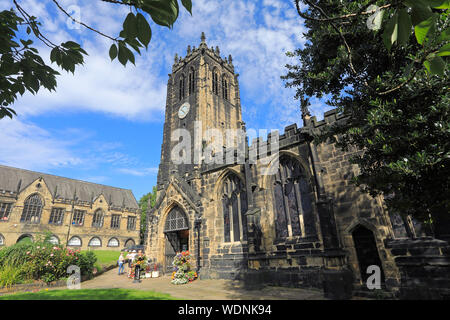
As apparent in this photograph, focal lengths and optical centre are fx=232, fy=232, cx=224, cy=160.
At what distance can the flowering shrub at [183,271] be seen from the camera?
13.5m

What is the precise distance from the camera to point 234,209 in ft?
51.6

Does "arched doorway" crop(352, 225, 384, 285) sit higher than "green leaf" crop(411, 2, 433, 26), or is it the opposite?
"green leaf" crop(411, 2, 433, 26)

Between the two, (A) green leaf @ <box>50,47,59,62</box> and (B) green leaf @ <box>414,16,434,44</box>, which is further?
(A) green leaf @ <box>50,47,59,62</box>

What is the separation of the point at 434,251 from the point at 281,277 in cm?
630

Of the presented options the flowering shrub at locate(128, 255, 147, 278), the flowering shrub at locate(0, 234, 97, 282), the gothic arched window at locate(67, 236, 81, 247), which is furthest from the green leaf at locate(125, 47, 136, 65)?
the gothic arched window at locate(67, 236, 81, 247)

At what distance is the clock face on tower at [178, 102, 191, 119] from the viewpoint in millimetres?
28906

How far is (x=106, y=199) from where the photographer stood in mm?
44938

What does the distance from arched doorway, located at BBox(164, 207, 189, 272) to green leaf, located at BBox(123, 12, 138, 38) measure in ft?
55.3

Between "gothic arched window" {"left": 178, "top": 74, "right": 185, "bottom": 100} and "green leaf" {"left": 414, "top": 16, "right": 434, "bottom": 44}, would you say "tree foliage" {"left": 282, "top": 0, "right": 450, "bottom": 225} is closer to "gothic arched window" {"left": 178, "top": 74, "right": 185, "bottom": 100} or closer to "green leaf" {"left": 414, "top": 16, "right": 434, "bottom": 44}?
"green leaf" {"left": 414, "top": 16, "right": 434, "bottom": 44}

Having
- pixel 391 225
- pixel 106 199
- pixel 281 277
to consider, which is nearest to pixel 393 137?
pixel 391 225

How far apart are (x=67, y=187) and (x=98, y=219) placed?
8216mm

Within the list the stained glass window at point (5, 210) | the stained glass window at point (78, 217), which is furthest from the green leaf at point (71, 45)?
the stained glass window at point (78, 217)

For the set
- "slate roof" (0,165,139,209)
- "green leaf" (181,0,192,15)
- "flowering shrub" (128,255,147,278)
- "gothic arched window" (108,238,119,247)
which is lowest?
"flowering shrub" (128,255,147,278)

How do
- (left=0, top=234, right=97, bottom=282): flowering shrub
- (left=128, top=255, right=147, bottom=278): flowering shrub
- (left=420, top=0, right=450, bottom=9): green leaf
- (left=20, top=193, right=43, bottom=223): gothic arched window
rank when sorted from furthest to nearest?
(left=20, top=193, right=43, bottom=223): gothic arched window, (left=128, top=255, right=147, bottom=278): flowering shrub, (left=0, top=234, right=97, bottom=282): flowering shrub, (left=420, top=0, right=450, bottom=9): green leaf
